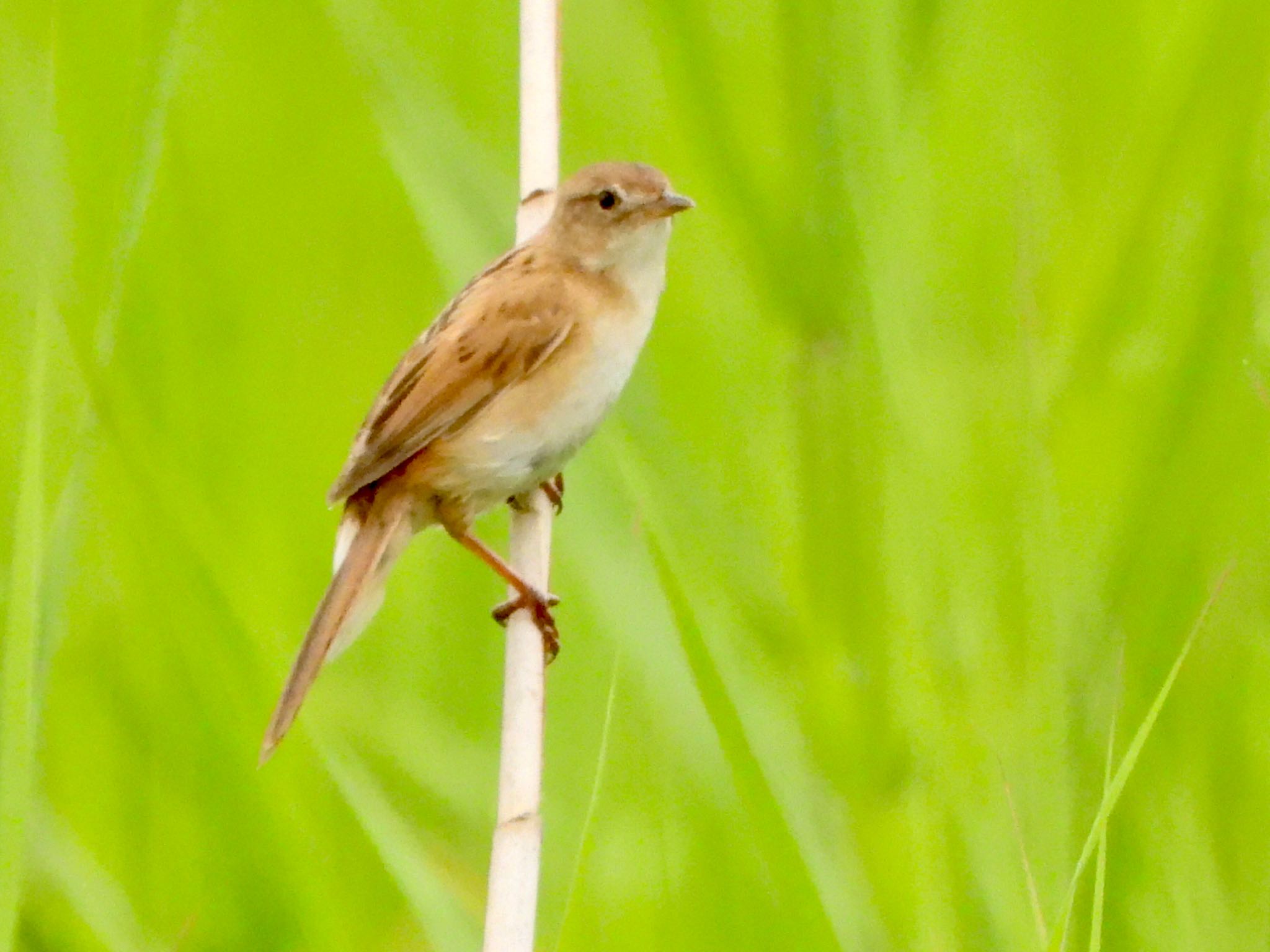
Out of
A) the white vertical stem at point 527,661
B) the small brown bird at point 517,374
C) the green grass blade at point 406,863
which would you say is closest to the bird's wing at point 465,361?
the small brown bird at point 517,374

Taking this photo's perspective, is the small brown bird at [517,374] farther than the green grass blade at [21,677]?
Yes

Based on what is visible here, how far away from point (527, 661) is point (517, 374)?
58 centimetres

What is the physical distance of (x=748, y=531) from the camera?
1950 mm

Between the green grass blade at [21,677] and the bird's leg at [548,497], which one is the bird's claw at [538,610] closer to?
the bird's leg at [548,497]

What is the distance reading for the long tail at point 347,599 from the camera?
170 cm

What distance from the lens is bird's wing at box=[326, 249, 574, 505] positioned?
2207mm

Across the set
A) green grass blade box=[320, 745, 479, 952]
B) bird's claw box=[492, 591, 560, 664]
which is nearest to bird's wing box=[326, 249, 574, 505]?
bird's claw box=[492, 591, 560, 664]

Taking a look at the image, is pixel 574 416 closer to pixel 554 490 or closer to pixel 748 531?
pixel 554 490

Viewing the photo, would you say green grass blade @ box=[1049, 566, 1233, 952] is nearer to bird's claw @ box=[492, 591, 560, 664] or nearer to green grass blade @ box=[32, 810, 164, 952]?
bird's claw @ box=[492, 591, 560, 664]

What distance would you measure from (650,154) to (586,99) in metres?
0.13

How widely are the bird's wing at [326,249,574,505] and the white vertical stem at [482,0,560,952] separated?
0.12 metres

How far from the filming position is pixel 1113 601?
1.76m

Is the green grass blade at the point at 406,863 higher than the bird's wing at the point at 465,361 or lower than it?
lower

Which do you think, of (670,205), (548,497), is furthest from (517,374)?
(670,205)
